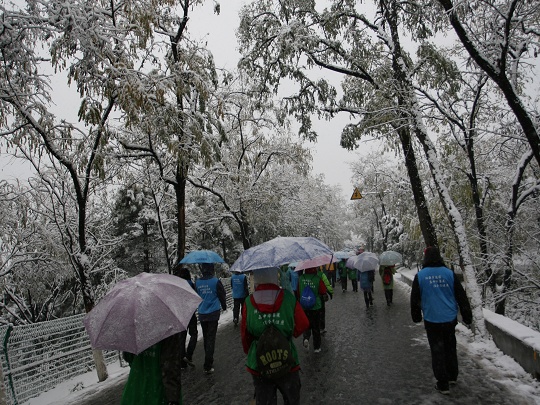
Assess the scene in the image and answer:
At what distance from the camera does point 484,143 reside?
46.5 ft

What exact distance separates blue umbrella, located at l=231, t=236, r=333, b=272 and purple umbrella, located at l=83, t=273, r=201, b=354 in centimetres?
136

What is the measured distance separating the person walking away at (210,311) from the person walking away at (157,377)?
3747mm

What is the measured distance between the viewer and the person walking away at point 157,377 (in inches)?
129

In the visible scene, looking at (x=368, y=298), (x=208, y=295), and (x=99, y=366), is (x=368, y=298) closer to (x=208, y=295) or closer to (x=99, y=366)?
(x=208, y=295)

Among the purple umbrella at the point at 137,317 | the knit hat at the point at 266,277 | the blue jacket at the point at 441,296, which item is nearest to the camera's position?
the purple umbrella at the point at 137,317

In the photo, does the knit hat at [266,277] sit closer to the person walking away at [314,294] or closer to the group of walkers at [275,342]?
the group of walkers at [275,342]

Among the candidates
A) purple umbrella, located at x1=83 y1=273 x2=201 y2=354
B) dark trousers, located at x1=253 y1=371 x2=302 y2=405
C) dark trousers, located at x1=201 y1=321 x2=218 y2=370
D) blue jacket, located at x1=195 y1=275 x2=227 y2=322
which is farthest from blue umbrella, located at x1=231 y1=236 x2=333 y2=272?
dark trousers, located at x1=201 y1=321 x2=218 y2=370

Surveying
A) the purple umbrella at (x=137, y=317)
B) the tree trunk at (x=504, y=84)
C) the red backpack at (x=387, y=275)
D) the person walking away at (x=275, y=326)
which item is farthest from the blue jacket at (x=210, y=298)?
the red backpack at (x=387, y=275)

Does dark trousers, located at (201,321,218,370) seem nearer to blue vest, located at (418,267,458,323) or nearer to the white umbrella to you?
blue vest, located at (418,267,458,323)

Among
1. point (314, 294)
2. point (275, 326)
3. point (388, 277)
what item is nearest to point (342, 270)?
point (388, 277)

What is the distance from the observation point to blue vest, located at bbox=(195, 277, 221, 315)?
7215 mm

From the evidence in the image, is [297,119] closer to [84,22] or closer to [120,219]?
[84,22]

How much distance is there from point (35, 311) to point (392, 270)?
629 inches

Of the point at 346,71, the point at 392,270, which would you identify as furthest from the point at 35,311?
the point at 346,71
